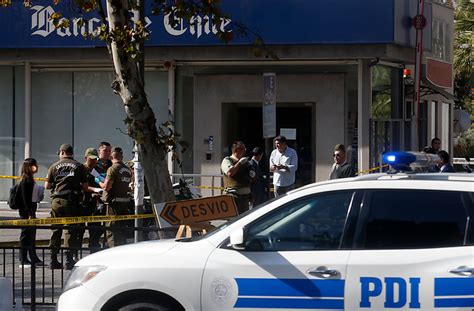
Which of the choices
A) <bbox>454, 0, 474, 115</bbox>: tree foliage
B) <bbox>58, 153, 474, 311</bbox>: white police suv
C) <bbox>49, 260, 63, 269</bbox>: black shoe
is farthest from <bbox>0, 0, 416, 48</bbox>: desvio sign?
<bbox>454, 0, 474, 115</bbox>: tree foliage

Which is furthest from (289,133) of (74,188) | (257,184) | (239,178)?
(74,188)

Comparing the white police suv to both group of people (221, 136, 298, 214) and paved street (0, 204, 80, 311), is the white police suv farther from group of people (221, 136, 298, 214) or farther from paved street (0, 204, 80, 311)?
group of people (221, 136, 298, 214)

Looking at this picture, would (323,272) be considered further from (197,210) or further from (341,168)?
(341,168)

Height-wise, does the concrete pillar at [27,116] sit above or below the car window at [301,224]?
above

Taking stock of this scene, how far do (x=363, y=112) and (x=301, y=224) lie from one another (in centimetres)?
1229

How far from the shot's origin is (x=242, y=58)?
1923 cm

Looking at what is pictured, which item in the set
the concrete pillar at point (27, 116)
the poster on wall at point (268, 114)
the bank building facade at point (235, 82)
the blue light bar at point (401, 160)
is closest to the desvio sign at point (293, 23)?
the bank building facade at point (235, 82)

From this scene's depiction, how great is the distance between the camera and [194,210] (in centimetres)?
937

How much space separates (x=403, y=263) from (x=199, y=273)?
1.50 metres

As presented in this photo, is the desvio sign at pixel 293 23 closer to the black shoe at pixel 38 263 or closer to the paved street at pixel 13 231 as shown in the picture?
the paved street at pixel 13 231

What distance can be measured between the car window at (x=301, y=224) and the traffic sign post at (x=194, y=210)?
7.49ft

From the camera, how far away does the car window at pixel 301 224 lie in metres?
6.99

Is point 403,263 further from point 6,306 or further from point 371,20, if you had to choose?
point 371,20

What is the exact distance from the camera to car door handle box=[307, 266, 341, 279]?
22.2 feet
